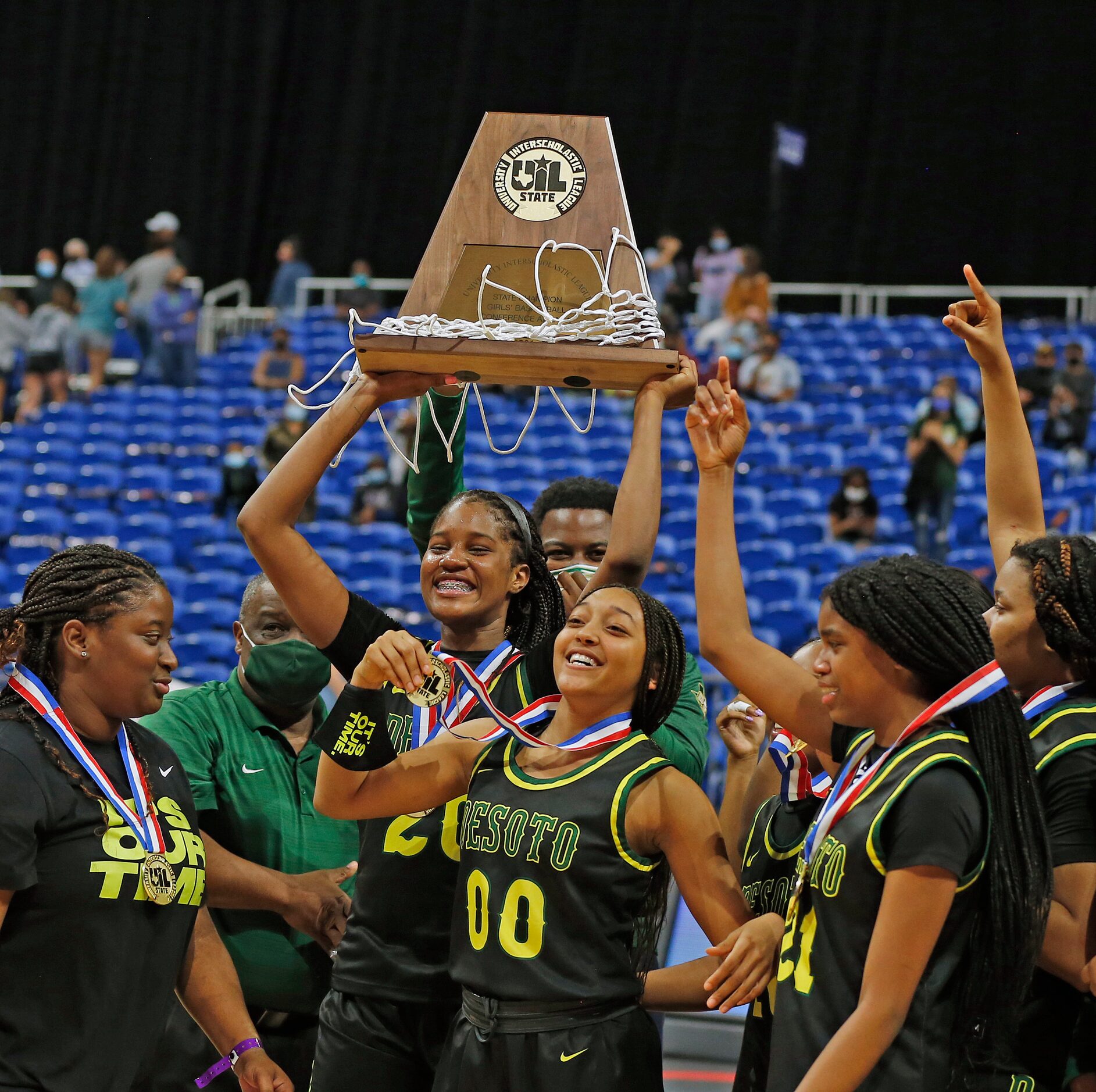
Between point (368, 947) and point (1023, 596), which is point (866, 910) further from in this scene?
point (368, 947)

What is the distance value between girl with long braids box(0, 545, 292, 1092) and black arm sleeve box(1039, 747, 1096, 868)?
5.08 feet

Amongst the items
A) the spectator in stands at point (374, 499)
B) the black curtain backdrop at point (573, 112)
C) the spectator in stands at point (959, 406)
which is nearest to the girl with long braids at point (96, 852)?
the spectator in stands at point (374, 499)

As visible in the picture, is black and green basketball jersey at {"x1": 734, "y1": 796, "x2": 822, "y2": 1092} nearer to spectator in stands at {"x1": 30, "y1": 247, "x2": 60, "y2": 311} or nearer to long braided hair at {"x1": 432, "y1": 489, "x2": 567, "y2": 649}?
long braided hair at {"x1": 432, "y1": 489, "x2": 567, "y2": 649}

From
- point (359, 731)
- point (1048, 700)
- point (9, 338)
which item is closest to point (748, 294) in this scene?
point (9, 338)

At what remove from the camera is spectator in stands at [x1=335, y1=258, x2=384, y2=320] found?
609 inches

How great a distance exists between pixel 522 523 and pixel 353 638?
1.54ft

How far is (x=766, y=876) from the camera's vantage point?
2889mm

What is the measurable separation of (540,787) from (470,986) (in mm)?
374

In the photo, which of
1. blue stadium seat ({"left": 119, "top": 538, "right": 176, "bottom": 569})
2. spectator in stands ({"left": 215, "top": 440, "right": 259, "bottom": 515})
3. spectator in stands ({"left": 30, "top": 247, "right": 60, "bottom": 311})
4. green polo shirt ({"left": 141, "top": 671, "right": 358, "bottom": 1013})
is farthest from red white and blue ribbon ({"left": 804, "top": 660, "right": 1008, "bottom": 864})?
spectator in stands ({"left": 30, "top": 247, "right": 60, "bottom": 311})

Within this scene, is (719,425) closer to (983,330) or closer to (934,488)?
(983,330)

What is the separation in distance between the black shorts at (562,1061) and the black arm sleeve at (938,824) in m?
0.63

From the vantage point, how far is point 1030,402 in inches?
500

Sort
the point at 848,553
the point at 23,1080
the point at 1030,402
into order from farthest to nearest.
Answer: the point at 1030,402 < the point at 848,553 < the point at 23,1080

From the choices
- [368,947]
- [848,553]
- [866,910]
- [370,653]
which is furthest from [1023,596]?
[848,553]
